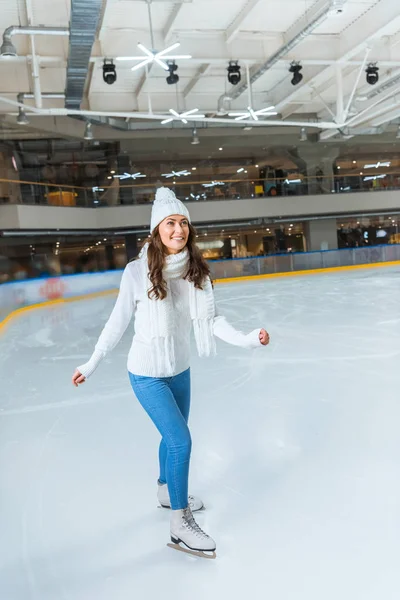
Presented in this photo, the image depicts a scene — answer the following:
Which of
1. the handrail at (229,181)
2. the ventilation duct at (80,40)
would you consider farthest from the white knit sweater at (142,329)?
the handrail at (229,181)

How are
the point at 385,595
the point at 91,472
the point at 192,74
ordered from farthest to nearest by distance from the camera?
the point at 192,74 → the point at 91,472 → the point at 385,595

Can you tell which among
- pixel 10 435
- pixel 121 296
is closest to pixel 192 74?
pixel 10 435

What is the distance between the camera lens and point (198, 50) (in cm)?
1195

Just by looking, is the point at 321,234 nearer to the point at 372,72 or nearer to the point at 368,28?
the point at 372,72

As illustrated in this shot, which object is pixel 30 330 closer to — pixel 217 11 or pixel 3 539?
pixel 217 11

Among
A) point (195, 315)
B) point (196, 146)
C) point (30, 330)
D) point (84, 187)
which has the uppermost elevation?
point (196, 146)

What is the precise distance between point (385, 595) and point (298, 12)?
36.6ft

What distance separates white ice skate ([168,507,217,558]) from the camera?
6.88 feet

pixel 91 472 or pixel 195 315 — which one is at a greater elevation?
pixel 195 315

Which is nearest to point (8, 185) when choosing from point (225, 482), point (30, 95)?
point (30, 95)

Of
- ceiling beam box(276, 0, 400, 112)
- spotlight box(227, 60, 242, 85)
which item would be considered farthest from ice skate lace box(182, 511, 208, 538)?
spotlight box(227, 60, 242, 85)

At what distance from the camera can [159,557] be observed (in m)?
2.13

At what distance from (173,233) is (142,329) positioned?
1.24 feet

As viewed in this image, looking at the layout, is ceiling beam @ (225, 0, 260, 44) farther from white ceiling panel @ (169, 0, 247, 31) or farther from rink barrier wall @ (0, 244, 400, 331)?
rink barrier wall @ (0, 244, 400, 331)
